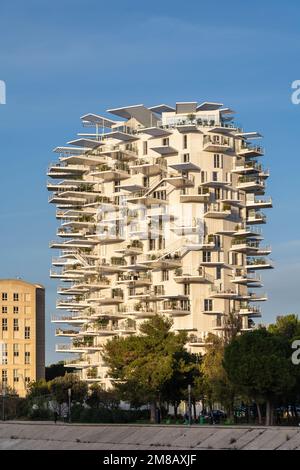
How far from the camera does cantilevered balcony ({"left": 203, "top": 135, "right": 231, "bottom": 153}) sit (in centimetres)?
13562

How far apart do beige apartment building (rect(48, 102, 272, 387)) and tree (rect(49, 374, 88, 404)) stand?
16.1 feet

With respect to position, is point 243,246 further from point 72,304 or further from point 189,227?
point 72,304

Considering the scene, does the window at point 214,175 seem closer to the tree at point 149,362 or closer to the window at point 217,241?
the window at point 217,241

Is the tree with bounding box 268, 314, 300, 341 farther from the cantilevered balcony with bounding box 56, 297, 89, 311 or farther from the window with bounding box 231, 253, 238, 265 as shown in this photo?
the cantilevered balcony with bounding box 56, 297, 89, 311

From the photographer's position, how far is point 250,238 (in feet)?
468

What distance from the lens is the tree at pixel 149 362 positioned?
111 m

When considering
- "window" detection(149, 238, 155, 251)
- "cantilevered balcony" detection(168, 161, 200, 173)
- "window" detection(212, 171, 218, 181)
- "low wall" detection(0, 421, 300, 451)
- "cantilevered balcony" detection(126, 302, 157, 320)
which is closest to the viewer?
"low wall" detection(0, 421, 300, 451)

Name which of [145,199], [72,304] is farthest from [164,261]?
[72,304]

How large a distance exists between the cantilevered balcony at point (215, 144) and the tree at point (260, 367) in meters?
37.1

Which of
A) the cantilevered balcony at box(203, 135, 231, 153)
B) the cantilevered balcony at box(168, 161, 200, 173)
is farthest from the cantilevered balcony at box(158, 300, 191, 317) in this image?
the cantilevered balcony at box(203, 135, 231, 153)

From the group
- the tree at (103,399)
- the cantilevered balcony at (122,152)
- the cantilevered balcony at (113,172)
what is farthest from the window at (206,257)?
the tree at (103,399)

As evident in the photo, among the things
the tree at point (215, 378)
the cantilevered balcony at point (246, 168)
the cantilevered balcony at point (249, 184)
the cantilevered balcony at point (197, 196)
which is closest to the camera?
the tree at point (215, 378)

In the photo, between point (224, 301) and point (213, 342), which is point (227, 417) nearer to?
point (213, 342)

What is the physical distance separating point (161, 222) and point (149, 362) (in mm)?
29224
